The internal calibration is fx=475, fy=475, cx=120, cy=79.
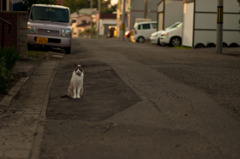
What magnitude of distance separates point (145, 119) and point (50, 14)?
15.7m

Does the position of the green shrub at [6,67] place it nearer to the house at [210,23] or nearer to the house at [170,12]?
the house at [210,23]

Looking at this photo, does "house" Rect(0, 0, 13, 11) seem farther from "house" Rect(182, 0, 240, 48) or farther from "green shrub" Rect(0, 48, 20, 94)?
"house" Rect(182, 0, 240, 48)

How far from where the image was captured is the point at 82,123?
6277 mm

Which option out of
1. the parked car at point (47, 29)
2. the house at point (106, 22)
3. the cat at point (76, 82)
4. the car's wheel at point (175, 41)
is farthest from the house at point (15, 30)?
the house at point (106, 22)

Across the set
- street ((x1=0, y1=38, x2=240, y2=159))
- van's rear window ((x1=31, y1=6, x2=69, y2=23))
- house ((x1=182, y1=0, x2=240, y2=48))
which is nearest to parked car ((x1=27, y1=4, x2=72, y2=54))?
van's rear window ((x1=31, y1=6, x2=69, y2=23))

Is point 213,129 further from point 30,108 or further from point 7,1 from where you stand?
point 7,1

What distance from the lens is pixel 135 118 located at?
21.1 ft

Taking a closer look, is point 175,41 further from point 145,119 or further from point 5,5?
point 145,119

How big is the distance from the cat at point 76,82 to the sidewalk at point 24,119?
0.50 meters

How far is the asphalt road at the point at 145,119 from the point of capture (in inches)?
193

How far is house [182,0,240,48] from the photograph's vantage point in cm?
2805

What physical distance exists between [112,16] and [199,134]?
9789 cm

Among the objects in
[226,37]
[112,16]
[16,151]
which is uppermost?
[112,16]

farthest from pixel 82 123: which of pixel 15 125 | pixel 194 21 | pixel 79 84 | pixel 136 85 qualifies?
pixel 194 21
